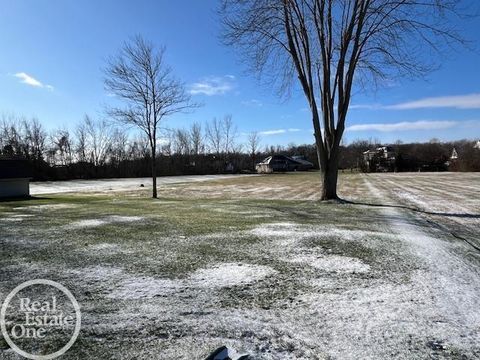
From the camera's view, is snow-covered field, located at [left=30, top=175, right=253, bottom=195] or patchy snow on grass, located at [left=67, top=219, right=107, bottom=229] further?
snow-covered field, located at [left=30, top=175, right=253, bottom=195]

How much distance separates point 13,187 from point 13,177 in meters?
0.86

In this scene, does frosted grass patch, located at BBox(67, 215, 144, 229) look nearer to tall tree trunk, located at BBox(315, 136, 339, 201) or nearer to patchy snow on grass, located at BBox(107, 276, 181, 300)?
patchy snow on grass, located at BBox(107, 276, 181, 300)

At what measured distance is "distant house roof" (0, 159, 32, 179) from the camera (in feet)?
89.2

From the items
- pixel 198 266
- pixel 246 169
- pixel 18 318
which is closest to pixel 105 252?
pixel 198 266

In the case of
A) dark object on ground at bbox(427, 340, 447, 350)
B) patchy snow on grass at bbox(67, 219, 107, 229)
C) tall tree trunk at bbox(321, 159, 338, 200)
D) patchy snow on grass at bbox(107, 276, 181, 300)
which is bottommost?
dark object on ground at bbox(427, 340, 447, 350)

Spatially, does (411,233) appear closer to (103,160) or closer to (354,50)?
(354,50)

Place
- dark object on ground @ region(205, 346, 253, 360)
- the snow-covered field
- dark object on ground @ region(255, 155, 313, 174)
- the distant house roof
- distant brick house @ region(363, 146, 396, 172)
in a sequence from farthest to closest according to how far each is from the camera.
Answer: dark object on ground @ region(255, 155, 313, 174), distant brick house @ region(363, 146, 396, 172), the snow-covered field, the distant house roof, dark object on ground @ region(205, 346, 253, 360)

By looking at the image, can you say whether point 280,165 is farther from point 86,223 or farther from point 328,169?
point 86,223

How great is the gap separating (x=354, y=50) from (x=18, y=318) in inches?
625

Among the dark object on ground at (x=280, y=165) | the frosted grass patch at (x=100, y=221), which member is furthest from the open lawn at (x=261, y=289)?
the dark object on ground at (x=280, y=165)

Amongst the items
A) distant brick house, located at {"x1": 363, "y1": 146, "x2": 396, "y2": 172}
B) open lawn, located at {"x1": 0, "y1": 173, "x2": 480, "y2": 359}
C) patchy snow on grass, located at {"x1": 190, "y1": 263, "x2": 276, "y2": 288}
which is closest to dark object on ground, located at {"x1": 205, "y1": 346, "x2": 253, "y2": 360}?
open lawn, located at {"x1": 0, "y1": 173, "x2": 480, "y2": 359}

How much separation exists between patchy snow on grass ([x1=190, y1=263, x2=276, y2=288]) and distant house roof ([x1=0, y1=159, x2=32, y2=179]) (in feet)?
90.9

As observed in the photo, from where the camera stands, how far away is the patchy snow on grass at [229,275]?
4.53 m

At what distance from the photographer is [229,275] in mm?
4820
